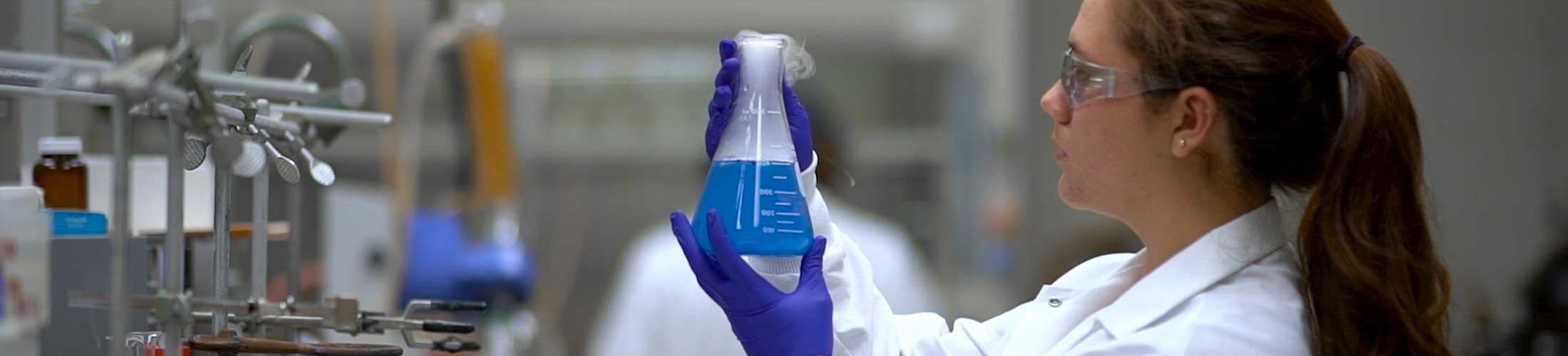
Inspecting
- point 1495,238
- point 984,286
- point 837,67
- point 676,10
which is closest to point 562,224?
point 676,10

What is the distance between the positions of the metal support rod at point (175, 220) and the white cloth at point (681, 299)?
1270mm

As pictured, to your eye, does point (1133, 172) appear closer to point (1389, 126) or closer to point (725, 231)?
point (1389, 126)

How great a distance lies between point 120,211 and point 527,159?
3617 millimetres

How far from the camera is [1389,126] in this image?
48.2 inches

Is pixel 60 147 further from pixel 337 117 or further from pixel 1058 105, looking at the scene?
pixel 1058 105

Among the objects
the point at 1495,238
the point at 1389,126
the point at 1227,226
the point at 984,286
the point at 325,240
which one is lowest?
the point at 984,286

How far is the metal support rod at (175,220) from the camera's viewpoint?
3.29 feet

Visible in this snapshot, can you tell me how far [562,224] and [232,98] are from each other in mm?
3789

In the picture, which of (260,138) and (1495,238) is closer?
(260,138)

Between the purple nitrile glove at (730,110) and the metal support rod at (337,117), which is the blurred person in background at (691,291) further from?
the metal support rod at (337,117)

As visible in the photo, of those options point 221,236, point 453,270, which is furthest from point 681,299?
point 221,236

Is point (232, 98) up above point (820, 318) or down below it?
above

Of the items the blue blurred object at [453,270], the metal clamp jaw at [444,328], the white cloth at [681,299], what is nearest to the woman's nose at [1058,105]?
the metal clamp jaw at [444,328]

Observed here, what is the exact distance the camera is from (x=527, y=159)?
453cm
